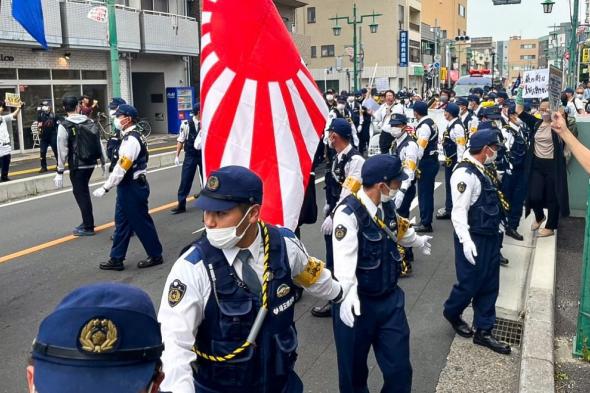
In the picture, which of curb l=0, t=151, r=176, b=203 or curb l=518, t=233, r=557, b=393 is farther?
curb l=0, t=151, r=176, b=203

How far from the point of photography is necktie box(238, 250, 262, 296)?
2.62 m

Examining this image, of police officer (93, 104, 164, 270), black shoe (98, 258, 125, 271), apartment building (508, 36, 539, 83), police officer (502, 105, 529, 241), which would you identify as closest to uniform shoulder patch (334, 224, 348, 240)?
police officer (93, 104, 164, 270)

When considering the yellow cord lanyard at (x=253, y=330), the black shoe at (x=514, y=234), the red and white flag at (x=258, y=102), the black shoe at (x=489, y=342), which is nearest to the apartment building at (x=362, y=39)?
the black shoe at (x=514, y=234)

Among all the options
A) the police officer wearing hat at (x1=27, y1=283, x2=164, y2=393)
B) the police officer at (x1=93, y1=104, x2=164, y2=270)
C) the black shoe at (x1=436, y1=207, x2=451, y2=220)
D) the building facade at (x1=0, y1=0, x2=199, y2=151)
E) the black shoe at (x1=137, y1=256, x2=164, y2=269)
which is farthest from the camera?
the building facade at (x1=0, y1=0, x2=199, y2=151)

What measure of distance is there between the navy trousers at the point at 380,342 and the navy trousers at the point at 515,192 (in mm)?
5444

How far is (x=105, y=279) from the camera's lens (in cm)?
708

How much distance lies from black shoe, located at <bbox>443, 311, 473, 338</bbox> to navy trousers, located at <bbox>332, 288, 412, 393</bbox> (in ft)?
5.47

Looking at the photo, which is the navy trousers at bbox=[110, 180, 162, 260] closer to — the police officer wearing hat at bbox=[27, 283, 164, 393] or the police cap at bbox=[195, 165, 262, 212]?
the police cap at bbox=[195, 165, 262, 212]

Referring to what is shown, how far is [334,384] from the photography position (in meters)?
4.66

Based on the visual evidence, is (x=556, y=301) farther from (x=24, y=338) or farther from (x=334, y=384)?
(x=24, y=338)

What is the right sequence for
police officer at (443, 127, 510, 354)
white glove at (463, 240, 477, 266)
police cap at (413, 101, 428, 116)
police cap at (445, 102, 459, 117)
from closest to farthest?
1. white glove at (463, 240, 477, 266)
2. police officer at (443, 127, 510, 354)
3. police cap at (413, 101, 428, 116)
4. police cap at (445, 102, 459, 117)

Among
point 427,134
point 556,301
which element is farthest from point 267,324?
point 427,134

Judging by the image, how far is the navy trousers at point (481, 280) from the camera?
5145 millimetres

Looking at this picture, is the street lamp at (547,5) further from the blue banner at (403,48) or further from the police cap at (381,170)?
the blue banner at (403,48)
